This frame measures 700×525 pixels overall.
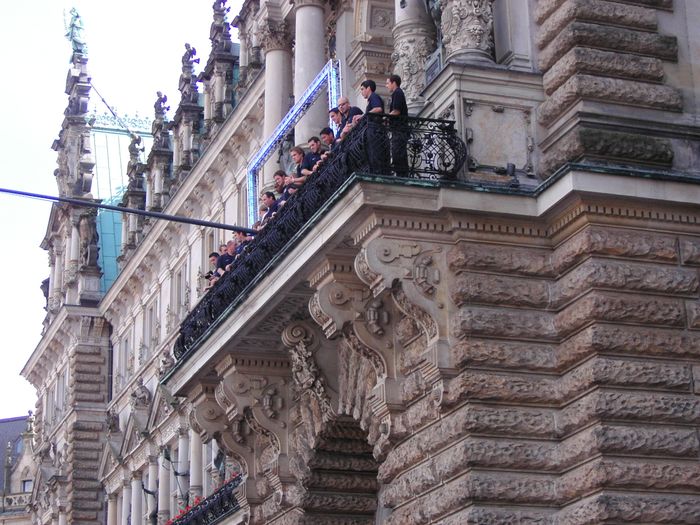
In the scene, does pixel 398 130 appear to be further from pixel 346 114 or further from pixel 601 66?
pixel 601 66

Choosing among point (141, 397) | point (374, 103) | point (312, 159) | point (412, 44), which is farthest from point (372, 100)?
point (141, 397)

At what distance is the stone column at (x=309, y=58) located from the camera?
2834 cm

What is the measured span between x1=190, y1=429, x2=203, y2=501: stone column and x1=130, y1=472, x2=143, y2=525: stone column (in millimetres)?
6859

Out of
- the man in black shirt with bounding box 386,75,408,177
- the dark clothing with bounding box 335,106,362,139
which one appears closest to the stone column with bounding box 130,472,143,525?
the dark clothing with bounding box 335,106,362,139

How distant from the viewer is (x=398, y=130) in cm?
2116

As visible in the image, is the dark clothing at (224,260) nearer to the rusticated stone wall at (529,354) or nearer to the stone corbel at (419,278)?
the rusticated stone wall at (529,354)

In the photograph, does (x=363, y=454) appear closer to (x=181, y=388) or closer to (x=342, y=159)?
(x=181, y=388)

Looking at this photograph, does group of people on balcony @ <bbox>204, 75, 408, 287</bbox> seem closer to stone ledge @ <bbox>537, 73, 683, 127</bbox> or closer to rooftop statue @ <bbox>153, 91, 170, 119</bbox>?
stone ledge @ <bbox>537, 73, 683, 127</bbox>

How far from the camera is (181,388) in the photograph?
27.4 m

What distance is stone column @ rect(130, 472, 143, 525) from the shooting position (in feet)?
155

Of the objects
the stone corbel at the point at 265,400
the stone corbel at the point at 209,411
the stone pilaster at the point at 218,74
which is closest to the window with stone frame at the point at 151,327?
the stone pilaster at the point at 218,74

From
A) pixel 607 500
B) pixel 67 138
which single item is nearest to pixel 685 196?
pixel 607 500

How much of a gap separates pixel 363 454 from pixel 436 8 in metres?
6.82

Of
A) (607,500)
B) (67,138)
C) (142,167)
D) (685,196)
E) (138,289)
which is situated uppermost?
(67,138)
